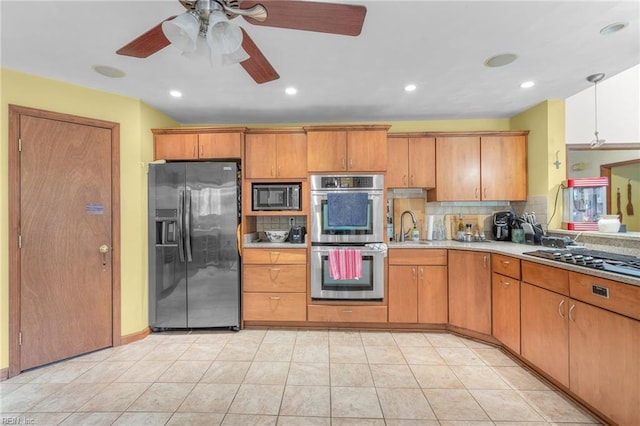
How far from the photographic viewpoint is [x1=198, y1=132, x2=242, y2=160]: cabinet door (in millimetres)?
2996

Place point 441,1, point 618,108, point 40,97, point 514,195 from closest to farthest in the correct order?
1. point 441,1
2. point 40,97
3. point 618,108
4. point 514,195

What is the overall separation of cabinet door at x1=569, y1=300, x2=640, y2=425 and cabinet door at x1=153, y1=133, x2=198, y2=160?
3574 mm

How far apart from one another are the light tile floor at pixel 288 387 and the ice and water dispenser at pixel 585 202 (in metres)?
1.52

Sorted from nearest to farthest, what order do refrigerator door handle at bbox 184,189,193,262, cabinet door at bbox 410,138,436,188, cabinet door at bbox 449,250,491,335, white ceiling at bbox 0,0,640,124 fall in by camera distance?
Result: white ceiling at bbox 0,0,640,124
cabinet door at bbox 449,250,491,335
refrigerator door handle at bbox 184,189,193,262
cabinet door at bbox 410,138,436,188

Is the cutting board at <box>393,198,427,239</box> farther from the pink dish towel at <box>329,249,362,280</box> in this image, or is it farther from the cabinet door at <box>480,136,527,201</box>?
the pink dish towel at <box>329,249,362,280</box>

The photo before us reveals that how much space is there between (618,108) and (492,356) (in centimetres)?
288

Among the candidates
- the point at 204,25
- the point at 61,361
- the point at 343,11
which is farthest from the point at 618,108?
the point at 61,361

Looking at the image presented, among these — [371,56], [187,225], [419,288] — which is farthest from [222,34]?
[419,288]

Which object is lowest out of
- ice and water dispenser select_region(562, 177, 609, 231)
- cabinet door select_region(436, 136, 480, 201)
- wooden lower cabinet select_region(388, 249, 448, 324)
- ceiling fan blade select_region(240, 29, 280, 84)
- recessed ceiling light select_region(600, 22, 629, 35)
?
wooden lower cabinet select_region(388, 249, 448, 324)

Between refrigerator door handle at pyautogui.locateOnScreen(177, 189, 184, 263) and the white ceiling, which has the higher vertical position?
the white ceiling

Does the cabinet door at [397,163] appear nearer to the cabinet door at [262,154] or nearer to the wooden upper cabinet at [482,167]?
the wooden upper cabinet at [482,167]

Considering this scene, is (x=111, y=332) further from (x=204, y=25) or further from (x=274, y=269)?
(x=204, y=25)

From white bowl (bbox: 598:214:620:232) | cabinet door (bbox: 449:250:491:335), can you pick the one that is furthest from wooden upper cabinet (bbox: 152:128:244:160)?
white bowl (bbox: 598:214:620:232)

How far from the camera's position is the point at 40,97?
2.27 m
